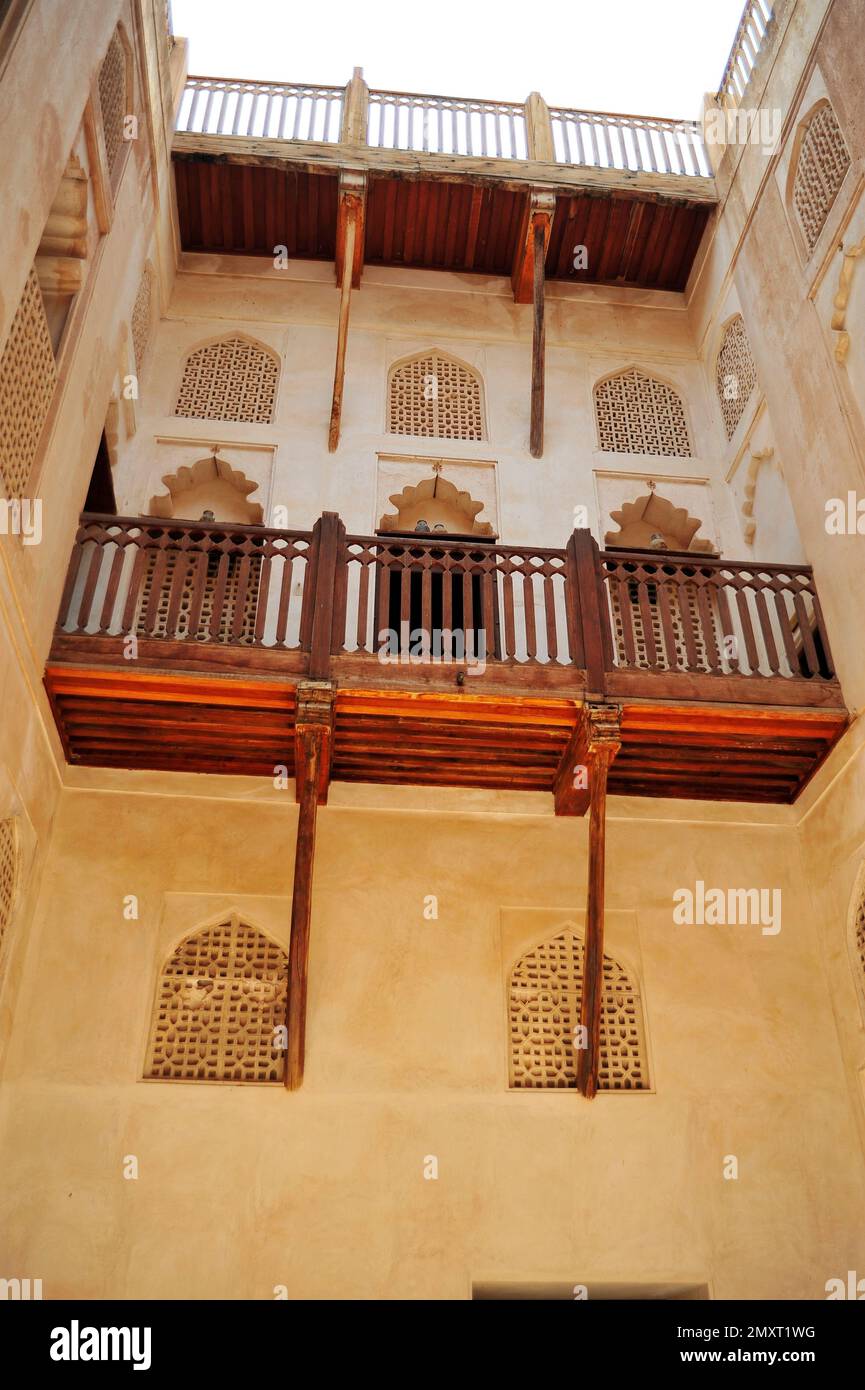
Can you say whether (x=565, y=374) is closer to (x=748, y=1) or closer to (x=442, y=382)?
(x=442, y=382)

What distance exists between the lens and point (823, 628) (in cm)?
659

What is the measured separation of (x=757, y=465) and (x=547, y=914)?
369 cm

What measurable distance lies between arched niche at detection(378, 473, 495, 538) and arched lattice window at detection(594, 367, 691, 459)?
1.27 metres

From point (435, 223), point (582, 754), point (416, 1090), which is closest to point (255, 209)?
point (435, 223)

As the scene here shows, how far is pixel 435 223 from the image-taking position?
9414 millimetres

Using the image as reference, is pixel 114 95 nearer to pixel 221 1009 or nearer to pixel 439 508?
pixel 439 508

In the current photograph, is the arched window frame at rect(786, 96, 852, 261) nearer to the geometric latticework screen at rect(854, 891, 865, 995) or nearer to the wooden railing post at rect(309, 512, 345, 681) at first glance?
the wooden railing post at rect(309, 512, 345, 681)

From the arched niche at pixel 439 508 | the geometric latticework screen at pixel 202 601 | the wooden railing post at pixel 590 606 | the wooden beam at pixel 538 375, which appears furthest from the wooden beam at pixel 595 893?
the wooden beam at pixel 538 375

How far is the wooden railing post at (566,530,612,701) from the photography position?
20.1 feet

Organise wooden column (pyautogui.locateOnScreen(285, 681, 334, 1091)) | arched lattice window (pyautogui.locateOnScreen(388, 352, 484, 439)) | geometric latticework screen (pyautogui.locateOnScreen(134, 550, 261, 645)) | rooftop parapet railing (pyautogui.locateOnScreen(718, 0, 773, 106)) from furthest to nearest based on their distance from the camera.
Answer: arched lattice window (pyautogui.locateOnScreen(388, 352, 484, 439)), rooftop parapet railing (pyautogui.locateOnScreen(718, 0, 773, 106)), geometric latticework screen (pyautogui.locateOnScreen(134, 550, 261, 645)), wooden column (pyautogui.locateOnScreen(285, 681, 334, 1091))

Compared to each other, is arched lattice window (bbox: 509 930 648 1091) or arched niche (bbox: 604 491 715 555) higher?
arched niche (bbox: 604 491 715 555)

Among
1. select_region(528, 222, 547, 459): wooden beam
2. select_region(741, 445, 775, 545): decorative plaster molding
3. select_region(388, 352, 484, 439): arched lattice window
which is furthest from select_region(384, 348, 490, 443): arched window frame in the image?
select_region(741, 445, 775, 545): decorative plaster molding

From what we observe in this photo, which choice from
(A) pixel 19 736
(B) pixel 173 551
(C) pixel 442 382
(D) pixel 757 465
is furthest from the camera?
(C) pixel 442 382
